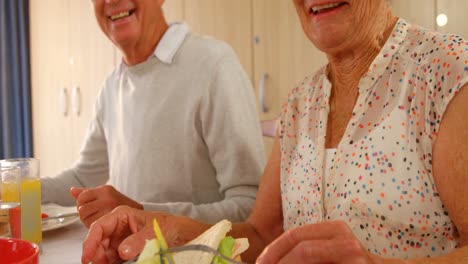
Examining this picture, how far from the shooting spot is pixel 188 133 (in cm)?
141

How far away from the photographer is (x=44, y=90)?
3.85m

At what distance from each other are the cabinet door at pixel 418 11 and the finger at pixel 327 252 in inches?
67.7

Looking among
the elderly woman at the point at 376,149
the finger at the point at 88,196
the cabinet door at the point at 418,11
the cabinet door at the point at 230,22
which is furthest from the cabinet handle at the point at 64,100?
the elderly woman at the point at 376,149

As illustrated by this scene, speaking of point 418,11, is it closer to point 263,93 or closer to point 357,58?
point 263,93

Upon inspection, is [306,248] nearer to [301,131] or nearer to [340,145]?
[340,145]

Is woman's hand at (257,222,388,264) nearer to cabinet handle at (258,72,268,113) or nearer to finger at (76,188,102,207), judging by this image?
finger at (76,188,102,207)

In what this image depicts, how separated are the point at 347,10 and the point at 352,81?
0.48 feet

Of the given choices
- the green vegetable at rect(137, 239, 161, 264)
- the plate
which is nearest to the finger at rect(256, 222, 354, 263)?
the green vegetable at rect(137, 239, 161, 264)

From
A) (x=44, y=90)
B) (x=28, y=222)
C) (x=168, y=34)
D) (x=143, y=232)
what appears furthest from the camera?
(x=44, y=90)

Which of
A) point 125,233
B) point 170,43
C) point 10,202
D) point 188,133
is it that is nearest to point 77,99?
point 170,43

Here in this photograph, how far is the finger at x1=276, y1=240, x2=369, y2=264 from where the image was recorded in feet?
1.85

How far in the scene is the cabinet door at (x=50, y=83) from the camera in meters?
3.66

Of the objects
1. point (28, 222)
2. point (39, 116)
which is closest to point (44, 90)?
point (39, 116)

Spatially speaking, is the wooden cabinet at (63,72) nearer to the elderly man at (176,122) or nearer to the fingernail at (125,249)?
the elderly man at (176,122)
